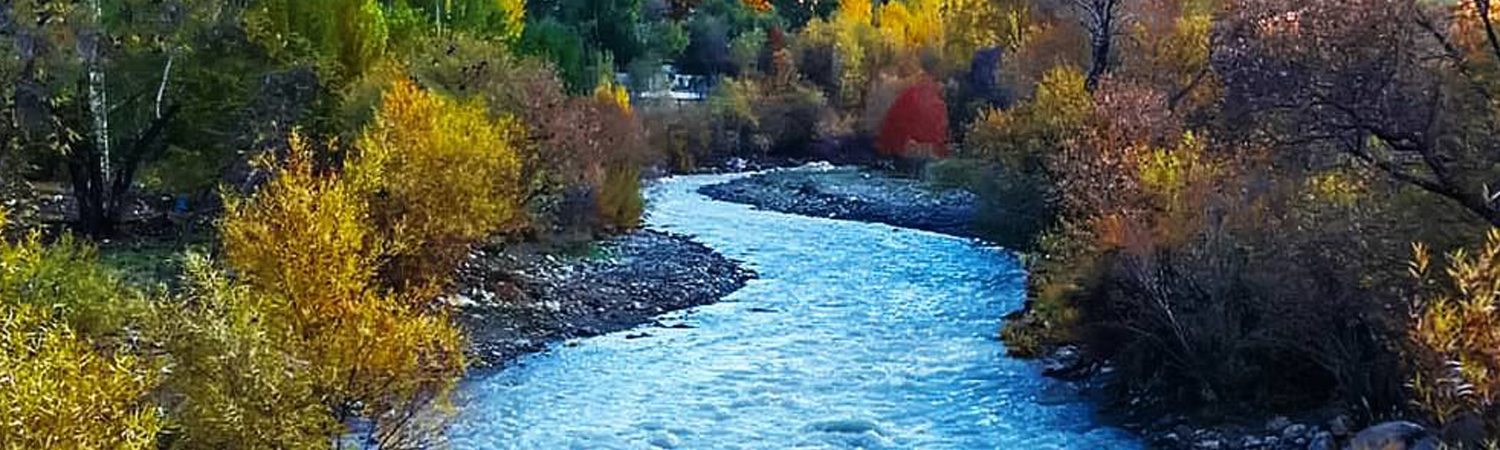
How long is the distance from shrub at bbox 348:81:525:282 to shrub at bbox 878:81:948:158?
2986cm

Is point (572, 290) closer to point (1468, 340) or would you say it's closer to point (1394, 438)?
point (1394, 438)

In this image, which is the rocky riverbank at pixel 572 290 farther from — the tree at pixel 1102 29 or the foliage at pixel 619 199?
the tree at pixel 1102 29

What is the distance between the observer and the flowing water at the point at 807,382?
1695 centimetres

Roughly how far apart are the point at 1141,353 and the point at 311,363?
36.3 feet

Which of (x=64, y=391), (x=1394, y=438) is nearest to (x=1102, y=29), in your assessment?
(x=1394, y=438)

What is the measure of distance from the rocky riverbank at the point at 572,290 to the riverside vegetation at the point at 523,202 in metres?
0.84

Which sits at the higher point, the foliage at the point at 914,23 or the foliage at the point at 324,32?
the foliage at the point at 324,32

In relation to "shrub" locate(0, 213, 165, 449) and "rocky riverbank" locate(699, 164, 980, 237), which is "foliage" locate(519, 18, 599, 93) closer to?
"rocky riverbank" locate(699, 164, 980, 237)

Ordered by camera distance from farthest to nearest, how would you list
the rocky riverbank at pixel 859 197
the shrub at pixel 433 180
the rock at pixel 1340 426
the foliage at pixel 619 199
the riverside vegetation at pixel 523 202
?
the rocky riverbank at pixel 859 197 < the foliage at pixel 619 199 < the shrub at pixel 433 180 < the rock at pixel 1340 426 < the riverside vegetation at pixel 523 202

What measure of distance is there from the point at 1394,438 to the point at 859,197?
33045mm

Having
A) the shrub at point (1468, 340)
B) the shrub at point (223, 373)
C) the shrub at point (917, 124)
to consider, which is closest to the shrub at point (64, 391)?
the shrub at point (223, 373)

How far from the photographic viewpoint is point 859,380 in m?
20.0

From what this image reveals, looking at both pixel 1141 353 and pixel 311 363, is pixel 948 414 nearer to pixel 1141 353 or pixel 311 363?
pixel 1141 353

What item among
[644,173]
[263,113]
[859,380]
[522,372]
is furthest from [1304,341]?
[644,173]
